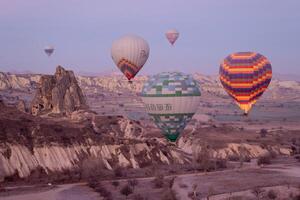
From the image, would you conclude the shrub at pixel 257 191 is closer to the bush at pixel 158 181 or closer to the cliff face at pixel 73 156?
the bush at pixel 158 181

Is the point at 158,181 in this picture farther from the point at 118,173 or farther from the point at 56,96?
the point at 56,96

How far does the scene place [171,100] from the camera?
48.6 metres

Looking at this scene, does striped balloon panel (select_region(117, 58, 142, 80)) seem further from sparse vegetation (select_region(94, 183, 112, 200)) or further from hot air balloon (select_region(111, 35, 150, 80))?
sparse vegetation (select_region(94, 183, 112, 200))

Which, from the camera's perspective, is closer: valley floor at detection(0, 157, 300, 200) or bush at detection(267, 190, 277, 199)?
bush at detection(267, 190, 277, 199)

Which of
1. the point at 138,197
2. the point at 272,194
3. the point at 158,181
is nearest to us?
the point at 138,197

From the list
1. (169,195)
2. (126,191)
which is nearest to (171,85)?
(169,195)

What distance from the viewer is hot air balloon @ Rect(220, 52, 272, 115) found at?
62344 mm

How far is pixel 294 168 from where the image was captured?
68438 mm

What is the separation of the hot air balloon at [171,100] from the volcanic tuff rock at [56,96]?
132 ft

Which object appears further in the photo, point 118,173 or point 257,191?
point 118,173

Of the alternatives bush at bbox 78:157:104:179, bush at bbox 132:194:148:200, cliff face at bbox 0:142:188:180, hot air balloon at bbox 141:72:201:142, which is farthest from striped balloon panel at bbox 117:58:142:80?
bush at bbox 132:194:148:200

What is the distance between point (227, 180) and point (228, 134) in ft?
132

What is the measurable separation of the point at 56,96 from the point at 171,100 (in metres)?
44.9

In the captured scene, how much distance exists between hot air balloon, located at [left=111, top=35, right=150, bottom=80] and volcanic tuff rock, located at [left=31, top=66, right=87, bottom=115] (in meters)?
19.7
